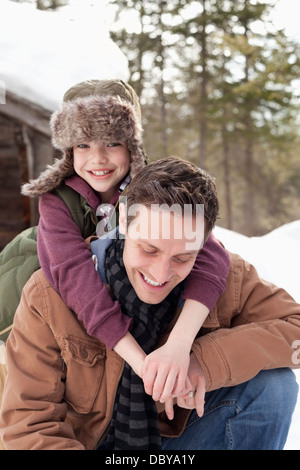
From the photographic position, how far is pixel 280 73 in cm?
1037

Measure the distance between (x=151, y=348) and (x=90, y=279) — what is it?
1.21 feet

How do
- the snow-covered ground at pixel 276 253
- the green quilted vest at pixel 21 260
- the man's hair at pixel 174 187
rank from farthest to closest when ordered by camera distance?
the snow-covered ground at pixel 276 253 → the green quilted vest at pixel 21 260 → the man's hair at pixel 174 187

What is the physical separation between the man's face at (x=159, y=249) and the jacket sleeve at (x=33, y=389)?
1.27ft

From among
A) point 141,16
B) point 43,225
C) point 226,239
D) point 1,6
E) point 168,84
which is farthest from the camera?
point 168,84

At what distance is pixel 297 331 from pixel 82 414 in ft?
3.00

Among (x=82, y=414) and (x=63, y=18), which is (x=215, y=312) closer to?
(x=82, y=414)

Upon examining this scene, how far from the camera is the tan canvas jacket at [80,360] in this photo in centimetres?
169

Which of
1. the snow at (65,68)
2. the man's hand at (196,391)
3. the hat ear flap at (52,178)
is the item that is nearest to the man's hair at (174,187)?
the man's hand at (196,391)

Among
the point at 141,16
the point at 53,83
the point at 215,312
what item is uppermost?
the point at 141,16

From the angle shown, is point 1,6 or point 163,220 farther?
point 1,6
